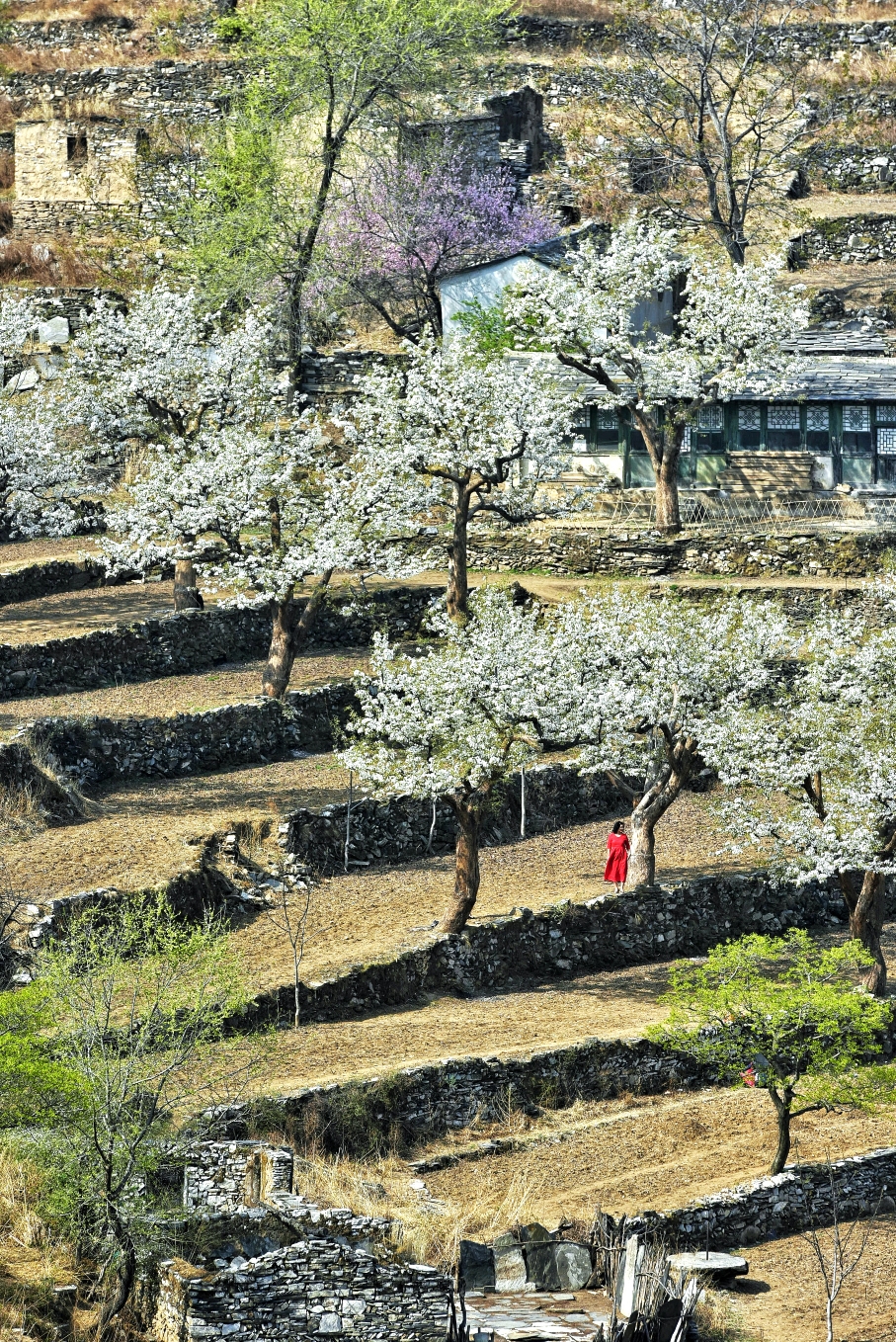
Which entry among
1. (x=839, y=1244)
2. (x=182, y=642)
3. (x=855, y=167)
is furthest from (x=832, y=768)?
(x=855, y=167)

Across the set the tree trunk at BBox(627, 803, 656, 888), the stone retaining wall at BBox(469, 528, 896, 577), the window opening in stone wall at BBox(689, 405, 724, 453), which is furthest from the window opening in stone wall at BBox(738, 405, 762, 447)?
the tree trunk at BBox(627, 803, 656, 888)

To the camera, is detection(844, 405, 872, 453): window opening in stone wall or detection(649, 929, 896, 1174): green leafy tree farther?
detection(844, 405, 872, 453): window opening in stone wall

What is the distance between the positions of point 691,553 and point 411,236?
14.9 m

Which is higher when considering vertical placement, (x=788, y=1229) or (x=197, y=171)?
(x=197, y=171)

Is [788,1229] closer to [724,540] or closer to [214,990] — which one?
[214,990]

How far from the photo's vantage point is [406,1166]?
2303 cm

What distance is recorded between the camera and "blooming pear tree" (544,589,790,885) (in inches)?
1166

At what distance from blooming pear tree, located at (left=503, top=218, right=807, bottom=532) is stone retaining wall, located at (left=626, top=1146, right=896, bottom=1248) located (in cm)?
2093

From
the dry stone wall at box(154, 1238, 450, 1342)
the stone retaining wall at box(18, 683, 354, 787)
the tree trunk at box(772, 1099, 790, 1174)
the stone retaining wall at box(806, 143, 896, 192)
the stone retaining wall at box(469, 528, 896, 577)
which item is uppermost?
the stone retaining wall at box(806, 143, 896, 192)

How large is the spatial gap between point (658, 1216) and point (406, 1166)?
3.39m

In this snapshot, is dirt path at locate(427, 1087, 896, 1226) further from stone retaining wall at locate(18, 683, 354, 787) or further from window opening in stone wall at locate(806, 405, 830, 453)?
window opening in stone wall at locate(806, 405, 830, 453)

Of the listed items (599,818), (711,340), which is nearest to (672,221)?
(711,340)

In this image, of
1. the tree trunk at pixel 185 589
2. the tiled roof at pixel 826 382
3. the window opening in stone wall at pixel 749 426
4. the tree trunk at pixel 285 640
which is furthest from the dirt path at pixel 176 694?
the window opening in stone wall at pixel 749 426

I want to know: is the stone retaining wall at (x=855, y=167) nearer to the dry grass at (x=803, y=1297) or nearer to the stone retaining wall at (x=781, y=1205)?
the stone retaining wall at (x=781, y=1205)
